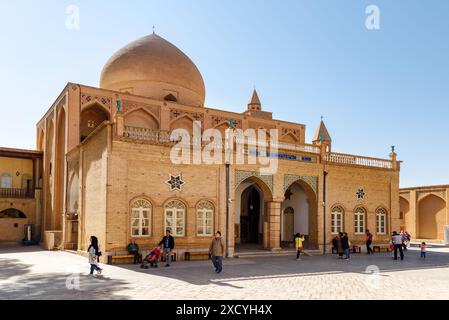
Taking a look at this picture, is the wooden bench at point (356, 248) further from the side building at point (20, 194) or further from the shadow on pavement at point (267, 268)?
the side building at point (20, 194)

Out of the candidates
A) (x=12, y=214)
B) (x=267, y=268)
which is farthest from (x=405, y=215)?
(x=12, y=214)

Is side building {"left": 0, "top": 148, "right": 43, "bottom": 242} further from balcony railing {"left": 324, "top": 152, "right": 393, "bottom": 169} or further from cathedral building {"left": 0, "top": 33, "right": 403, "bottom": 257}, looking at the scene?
balcony railing {"left": 324, "top": 152, "right": 393, "bottom": 169}

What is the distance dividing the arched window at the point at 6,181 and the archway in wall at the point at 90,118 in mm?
9013

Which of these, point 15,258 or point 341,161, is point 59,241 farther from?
point 341,161

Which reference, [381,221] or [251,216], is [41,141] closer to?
[251,216]

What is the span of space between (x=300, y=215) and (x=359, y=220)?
11.5 ft

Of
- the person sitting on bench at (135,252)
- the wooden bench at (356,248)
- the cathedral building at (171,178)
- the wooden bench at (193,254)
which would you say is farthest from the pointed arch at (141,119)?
the wooden bench at (356,248)

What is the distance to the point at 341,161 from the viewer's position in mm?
23344

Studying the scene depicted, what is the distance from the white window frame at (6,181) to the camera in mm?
29484

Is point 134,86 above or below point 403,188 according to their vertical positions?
above
